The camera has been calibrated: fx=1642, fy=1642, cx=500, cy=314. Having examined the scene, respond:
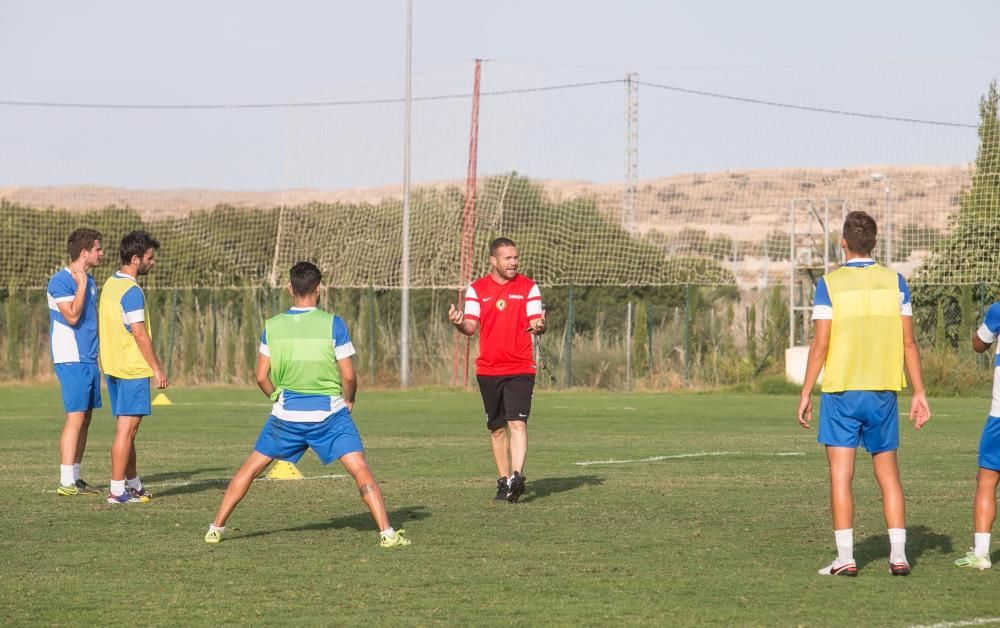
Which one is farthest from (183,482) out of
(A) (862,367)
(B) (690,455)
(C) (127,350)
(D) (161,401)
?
(D) (161,401)

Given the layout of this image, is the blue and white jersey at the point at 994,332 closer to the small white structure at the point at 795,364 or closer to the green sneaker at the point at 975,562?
the green sneaker at the point at 975,562

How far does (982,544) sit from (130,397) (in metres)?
6.29

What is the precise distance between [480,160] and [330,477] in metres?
21.5

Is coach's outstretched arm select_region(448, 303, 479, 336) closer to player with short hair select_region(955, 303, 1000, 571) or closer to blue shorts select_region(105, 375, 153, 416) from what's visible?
blue shorts select_region(105, 375, 153, 416)

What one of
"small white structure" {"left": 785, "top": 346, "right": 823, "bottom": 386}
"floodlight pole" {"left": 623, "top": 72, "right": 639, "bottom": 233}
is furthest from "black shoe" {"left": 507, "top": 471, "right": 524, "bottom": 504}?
"floodlight pole" {"left": 623, "top": 72, "right": 639, "bottom": 233}

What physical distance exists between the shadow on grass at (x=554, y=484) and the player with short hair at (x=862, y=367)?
12.9 feet

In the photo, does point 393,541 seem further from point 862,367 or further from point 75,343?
point 75,343

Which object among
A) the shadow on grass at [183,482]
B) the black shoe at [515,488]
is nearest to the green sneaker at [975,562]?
the black shoe at [515,488]

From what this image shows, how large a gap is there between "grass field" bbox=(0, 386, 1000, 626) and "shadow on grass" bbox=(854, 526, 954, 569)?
0.03 m

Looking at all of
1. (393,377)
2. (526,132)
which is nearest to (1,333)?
(393,377)

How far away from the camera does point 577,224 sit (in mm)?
37781

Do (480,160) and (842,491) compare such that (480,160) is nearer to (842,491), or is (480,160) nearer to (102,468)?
(102,468)

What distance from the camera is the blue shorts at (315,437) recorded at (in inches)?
383

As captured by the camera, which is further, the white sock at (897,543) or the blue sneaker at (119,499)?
the blue sneaker at (119,499)
